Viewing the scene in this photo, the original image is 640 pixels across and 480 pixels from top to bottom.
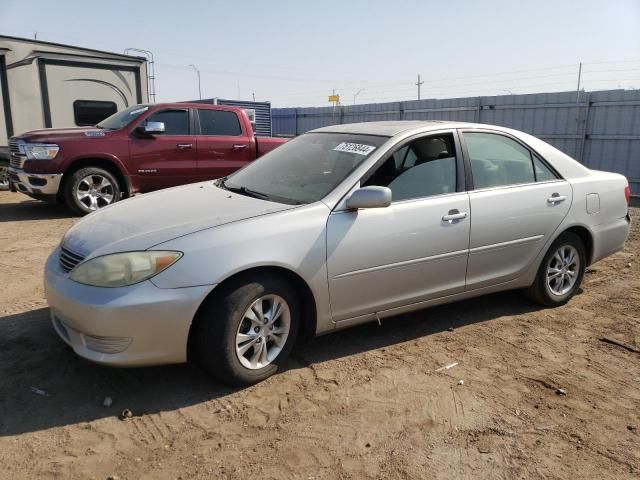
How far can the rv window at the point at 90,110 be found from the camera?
10.6m

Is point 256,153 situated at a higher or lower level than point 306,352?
higher

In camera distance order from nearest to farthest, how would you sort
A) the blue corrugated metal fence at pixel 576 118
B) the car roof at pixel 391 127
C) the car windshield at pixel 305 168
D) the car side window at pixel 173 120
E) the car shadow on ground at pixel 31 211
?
the car windshield at pixel 305 168
the car roof at pixel 391 127
the car shadow on ground at pixel 31 211
the car side window at pixel 173 120
the blue corrugated metal fence at pixel 576 118

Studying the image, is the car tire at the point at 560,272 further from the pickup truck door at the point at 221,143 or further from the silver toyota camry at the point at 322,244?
the pickup truck door at the point at 221,143

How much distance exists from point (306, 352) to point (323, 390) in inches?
21.6

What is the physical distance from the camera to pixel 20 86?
390 inches

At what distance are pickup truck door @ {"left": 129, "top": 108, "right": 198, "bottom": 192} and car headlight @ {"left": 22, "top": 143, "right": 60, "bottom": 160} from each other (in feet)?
3.53

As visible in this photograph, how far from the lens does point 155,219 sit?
11.3ft

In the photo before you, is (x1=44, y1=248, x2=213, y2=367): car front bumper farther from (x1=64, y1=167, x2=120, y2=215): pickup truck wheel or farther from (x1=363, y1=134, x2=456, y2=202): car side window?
(x1=64, y1=167, x2=120, y2=215): pickup truck wheel

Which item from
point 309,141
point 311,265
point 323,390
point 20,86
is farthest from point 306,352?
point 20,86

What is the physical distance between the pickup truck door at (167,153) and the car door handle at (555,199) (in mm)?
6084

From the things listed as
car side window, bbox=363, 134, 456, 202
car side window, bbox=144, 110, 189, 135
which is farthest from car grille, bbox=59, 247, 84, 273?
car side window, bbox=144, 110, 189, 135

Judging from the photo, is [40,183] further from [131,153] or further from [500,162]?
[500,162]

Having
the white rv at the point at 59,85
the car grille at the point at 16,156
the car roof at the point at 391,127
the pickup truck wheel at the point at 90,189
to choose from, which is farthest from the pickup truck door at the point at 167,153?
the car roof at the point at 391,127

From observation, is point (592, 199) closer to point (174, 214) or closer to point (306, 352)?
point (306, 352)
